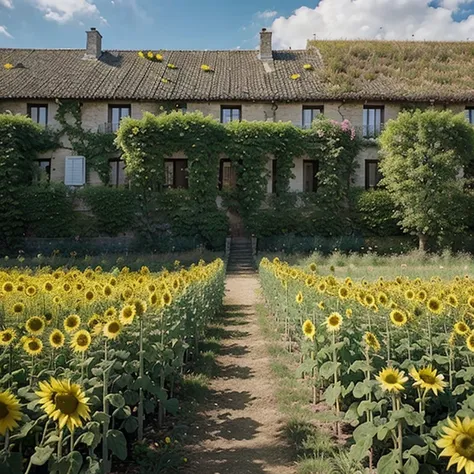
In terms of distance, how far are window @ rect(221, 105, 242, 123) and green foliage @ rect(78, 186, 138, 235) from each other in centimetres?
659

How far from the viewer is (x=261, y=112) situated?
2441 cm

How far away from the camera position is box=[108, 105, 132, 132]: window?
2417 cm

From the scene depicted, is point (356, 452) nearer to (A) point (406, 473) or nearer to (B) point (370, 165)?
(A) point (406, 473)

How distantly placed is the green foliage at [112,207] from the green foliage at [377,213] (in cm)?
1129

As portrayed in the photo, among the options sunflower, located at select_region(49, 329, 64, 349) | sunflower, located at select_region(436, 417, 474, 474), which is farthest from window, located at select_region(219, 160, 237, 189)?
sunflower, located at select_region(436, 417, 474, 474)

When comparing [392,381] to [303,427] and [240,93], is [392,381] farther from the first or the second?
[240,93]

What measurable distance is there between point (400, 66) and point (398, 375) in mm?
27094

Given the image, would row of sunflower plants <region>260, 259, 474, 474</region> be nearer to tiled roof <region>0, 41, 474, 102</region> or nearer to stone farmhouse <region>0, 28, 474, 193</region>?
stone farmhouse <region>0, 28, 474, 193</region>

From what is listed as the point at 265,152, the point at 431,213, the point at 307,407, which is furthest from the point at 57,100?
the point at 307,407

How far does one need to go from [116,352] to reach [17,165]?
21.5 meters

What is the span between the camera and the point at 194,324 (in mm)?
6270

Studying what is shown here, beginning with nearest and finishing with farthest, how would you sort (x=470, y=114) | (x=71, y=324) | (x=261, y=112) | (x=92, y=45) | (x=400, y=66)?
(x=71, y=324), (x=261, y=112), (x=470, y=114), (x=400, y=66), (x=92, y=45)

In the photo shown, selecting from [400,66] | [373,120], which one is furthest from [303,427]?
[400,66]

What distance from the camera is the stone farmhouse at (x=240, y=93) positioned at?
23797 mm
